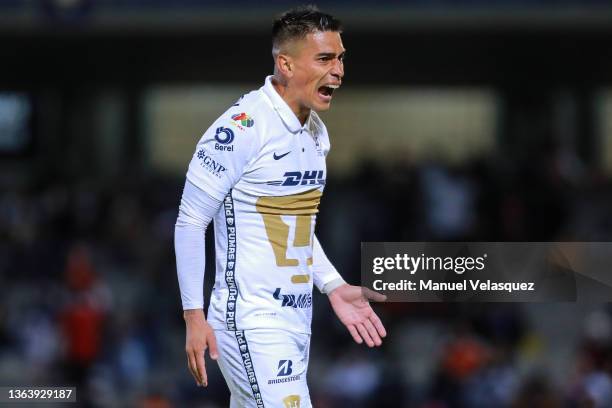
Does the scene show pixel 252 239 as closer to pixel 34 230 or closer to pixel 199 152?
pixel 199 152

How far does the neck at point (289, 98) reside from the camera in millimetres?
4766

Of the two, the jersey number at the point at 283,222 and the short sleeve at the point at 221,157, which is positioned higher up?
the short sleeve at the point at 221,157

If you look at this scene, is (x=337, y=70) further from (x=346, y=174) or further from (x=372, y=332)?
(x=346, y=174)

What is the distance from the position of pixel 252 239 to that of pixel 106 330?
29.3 feet

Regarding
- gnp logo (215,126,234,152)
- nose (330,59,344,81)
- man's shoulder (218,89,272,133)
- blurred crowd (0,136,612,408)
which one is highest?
nose (330,59,344,81)

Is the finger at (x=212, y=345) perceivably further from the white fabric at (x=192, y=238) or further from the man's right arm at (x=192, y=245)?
the white fabric at (x=192, y=238)

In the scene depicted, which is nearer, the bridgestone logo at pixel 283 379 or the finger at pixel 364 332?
the bridgestone logo at pixel 283 379

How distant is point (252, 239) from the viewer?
468 centimetres

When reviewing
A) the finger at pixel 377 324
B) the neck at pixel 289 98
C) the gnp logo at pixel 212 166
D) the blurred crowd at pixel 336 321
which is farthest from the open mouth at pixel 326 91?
the blurred crowd at pixel 336 321

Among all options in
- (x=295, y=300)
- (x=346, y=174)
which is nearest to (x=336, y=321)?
(x=346, y=174)

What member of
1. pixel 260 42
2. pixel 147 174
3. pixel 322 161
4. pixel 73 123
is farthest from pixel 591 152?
pixel 322 161

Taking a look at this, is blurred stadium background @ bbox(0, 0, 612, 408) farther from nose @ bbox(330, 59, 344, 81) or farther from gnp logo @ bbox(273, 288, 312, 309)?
nose @ bbox(330, 59, 344, 81)

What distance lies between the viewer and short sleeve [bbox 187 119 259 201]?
4.56 meters

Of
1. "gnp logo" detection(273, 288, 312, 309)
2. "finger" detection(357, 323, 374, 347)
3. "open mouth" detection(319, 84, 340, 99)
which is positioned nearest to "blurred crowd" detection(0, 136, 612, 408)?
"finger" detection(357, 323, 374, 347)
